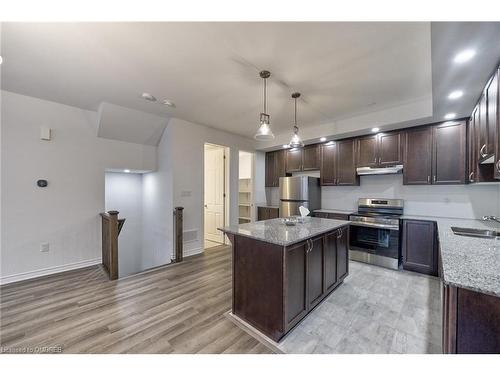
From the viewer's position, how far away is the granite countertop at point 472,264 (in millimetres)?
984

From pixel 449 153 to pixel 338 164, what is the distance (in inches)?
66.9

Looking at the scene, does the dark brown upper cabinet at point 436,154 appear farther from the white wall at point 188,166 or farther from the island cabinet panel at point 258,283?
the white wall at point 188,166

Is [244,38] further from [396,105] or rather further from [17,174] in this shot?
[17,174]

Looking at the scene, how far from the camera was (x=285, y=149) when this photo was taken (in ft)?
17.5

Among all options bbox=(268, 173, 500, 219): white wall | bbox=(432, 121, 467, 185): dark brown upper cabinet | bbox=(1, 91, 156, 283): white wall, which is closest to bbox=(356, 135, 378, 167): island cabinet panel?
bbox=(268, 173, 500, 219): white wall

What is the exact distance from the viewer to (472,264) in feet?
4.03

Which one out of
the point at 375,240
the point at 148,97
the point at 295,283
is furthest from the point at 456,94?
the point at 148,97

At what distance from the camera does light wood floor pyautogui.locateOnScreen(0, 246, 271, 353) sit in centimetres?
178

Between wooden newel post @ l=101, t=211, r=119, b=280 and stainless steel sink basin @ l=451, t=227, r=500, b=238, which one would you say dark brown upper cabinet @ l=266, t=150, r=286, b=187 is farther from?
wooden newel post @ l=101, t=211, r=119, b=280

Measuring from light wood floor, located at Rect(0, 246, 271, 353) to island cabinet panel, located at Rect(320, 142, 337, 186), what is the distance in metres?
2.83

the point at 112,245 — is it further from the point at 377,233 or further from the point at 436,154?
the point at 436,154

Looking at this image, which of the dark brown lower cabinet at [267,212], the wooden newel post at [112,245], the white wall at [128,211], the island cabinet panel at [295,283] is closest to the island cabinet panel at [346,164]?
the dark brown lower cabinet at [267,212]

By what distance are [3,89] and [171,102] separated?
2.25 metres
